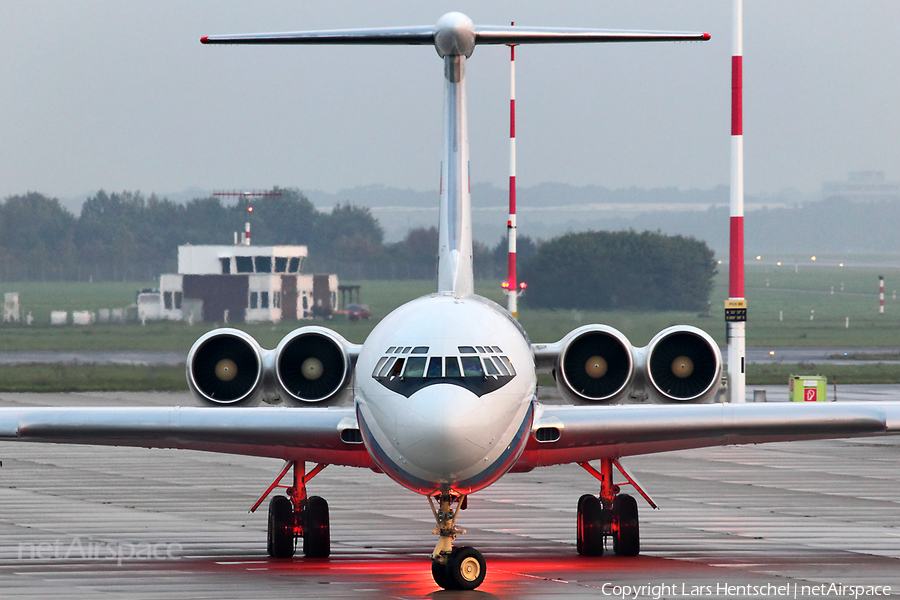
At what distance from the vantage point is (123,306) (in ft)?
153

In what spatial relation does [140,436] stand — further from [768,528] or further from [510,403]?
[768,528]

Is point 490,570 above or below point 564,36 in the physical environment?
below

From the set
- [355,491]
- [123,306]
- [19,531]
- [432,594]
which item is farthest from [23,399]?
[432,594]

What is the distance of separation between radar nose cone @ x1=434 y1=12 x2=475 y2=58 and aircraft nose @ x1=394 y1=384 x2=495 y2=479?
4864 millimetres

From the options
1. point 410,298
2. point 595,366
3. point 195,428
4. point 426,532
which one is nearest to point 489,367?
point 195,428

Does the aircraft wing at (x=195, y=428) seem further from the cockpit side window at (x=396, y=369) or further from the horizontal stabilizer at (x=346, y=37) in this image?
the horizontal stabilizer at (x=346, y=37)

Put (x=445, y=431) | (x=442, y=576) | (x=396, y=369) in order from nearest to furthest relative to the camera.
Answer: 1. (x=445, y=431)
2. (x=396, y=369)
3. (x=442, y=576)

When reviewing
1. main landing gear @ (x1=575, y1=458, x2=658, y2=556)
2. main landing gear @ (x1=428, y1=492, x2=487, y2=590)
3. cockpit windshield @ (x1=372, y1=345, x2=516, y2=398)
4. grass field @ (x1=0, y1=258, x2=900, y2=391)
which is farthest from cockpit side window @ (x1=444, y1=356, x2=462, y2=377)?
grass field @ (x1=0, y1=258, x2=900, y2=391)

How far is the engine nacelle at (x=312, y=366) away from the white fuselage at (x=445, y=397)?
8.60 ft

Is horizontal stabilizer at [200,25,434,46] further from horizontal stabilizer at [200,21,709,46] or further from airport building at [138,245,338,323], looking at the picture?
airport building at [138,245,338,323]

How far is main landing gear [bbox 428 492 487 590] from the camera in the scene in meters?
11.0

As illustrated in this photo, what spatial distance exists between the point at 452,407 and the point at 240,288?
41.7 m

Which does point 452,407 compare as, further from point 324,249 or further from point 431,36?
point 324,249

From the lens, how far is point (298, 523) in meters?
14.0
